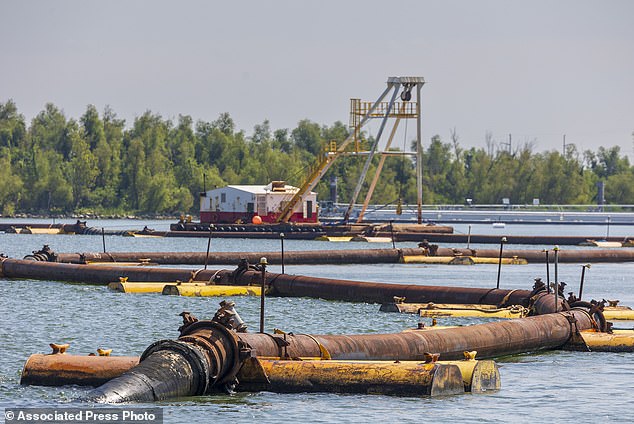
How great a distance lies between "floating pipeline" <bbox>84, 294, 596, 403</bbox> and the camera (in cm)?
2216

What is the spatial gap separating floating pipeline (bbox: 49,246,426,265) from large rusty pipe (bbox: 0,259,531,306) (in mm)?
3321

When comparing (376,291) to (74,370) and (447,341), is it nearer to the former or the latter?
(447,341)

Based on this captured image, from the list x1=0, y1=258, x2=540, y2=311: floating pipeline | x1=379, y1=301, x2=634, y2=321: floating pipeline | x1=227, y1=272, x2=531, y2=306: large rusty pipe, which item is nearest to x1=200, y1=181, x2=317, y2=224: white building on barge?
x1=0, y1=258, x2=540, y2=311: floating pipeline

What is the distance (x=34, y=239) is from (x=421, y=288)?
64.4m

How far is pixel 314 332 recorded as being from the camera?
34719mm

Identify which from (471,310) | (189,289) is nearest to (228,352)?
(471,310)

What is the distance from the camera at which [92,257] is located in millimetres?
57406

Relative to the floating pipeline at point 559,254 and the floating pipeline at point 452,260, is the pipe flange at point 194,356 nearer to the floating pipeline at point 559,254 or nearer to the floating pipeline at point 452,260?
the floating pipeline at point 559,254

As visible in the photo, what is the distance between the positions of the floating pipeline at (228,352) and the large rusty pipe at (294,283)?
1006 cm

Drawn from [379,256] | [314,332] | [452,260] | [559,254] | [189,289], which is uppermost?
[559,254]

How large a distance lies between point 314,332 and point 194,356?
485 inches

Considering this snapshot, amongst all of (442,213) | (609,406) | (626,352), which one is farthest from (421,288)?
(442,213)

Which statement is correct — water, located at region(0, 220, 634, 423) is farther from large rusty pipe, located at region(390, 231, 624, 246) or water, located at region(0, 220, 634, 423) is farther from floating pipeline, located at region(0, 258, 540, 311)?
large rusty pipe, located at region(390, 231, 624, 246)

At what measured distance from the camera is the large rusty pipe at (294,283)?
3994cm
